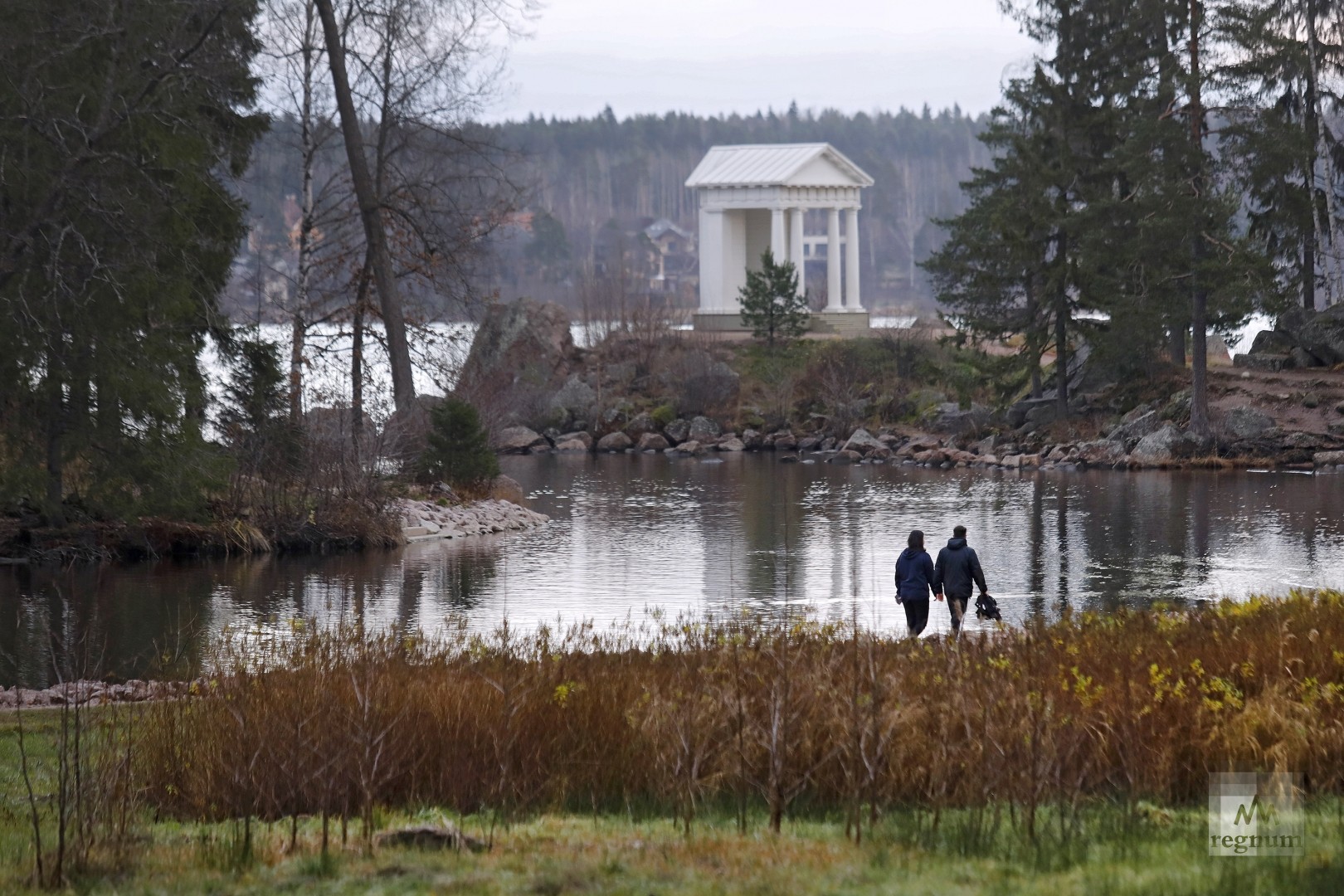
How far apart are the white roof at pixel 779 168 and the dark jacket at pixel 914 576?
51313mm

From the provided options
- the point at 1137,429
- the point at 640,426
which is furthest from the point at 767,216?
the point at 1137,429

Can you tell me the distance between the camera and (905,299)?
405ft

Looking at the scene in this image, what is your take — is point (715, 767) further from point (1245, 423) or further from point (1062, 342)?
point (1062, 342)

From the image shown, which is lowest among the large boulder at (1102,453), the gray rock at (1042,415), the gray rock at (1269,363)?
the large boulder at (1102,453)

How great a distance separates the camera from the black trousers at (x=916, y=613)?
553 inches

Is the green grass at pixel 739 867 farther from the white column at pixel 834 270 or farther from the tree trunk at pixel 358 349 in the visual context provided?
the white column at pixel 834 270

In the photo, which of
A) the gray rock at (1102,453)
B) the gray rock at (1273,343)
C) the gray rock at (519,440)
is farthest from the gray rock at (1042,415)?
the gray rock at (519,440)

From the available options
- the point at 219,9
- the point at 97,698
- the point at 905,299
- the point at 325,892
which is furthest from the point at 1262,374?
the point at 905,299

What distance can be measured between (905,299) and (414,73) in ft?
319

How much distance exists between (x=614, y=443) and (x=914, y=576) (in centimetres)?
3728

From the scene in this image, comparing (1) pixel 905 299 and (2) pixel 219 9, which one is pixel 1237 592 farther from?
(1) pixel 905 299

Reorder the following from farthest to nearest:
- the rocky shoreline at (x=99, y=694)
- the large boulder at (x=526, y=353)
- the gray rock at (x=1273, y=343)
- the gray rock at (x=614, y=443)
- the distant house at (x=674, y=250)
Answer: the distant house at (x=674, y=250), the large boulder at (x=526, y=353), the gray rock at (x=614, y=443), the gray rock at (x=1273, y=343), the rocky shoreline at (x=99, y=694)

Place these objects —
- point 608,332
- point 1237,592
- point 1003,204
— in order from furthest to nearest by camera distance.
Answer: point 608,332
point 1003,204
point 1237,592

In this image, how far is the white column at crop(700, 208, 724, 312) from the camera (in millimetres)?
64688
